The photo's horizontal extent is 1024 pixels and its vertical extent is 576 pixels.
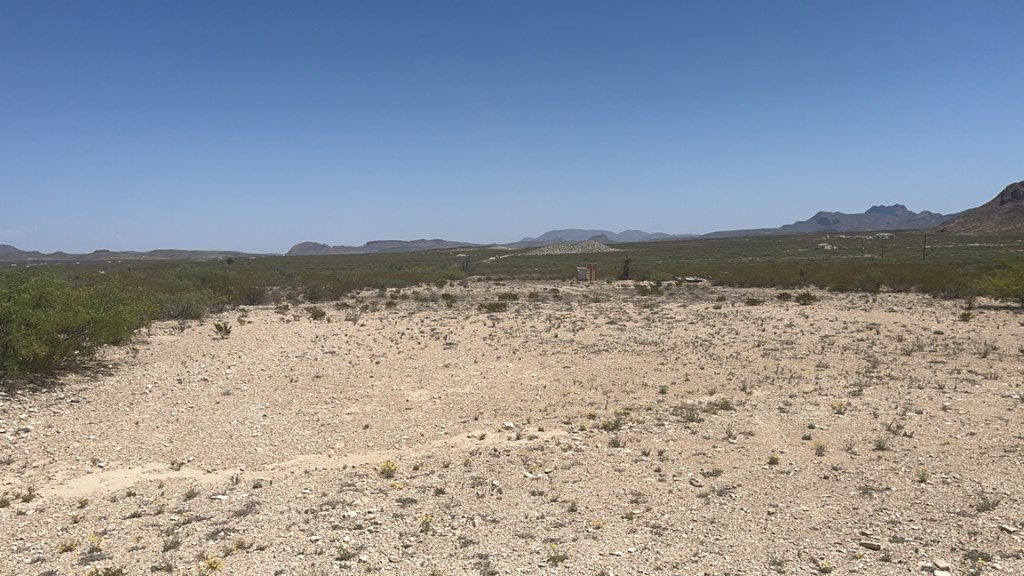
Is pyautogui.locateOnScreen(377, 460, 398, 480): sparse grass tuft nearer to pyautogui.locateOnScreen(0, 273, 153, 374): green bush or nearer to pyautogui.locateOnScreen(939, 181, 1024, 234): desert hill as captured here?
pyautogui.locateOnScreen(0, 273, 153, 374): green bush

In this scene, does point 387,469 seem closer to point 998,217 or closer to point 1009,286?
point 1009,286

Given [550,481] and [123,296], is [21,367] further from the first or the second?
[550,481]

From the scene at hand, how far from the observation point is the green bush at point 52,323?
9.90 metres

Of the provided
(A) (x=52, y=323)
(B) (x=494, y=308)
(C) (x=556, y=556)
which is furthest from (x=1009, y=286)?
(A) (x=52, y=323)

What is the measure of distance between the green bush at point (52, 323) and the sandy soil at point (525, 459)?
591mm

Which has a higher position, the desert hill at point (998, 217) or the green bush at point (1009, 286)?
the desert hill at point (998, 217)

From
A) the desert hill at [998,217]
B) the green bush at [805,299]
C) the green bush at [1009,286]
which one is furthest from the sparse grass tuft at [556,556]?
the desert hill at [998,217]

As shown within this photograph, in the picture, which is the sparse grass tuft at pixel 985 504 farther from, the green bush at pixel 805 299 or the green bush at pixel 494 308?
the green bush at pixel 805 299

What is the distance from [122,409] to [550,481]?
6986 mm

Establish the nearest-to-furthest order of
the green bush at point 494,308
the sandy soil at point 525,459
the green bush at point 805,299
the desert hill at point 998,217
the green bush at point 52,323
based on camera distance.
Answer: the sandy soil at point 525,459 → the green bush at point 52,323 → the green bush at point 494,308 → the green bush at point 805,299 → the desert hill at point 998,217

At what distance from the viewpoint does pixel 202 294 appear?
21016 millimetres

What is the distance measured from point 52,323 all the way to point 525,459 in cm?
897

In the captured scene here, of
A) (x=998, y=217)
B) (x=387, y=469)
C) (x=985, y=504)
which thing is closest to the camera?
(x=985, y=504)

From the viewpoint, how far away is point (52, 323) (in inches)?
412
